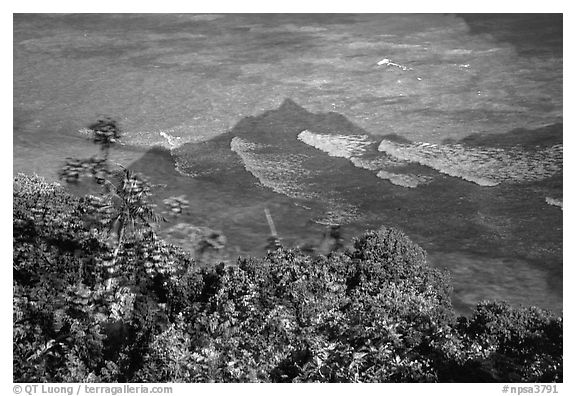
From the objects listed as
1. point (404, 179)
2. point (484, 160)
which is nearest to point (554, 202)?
point (484, 160)

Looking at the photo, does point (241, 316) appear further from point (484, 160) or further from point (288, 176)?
point (484, 160)

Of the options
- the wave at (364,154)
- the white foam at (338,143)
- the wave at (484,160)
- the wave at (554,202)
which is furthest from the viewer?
the white foam at (338,143)

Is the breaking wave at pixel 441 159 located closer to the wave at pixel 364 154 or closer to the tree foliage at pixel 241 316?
the wave at pixel 364 154

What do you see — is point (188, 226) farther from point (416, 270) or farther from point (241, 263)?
point (416, 270)

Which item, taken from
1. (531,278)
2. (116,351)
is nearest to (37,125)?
(116,351)

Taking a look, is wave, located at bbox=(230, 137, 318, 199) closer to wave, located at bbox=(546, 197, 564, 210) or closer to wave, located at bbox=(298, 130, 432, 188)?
wave, located at bbox=(298, 130, 432, 188)

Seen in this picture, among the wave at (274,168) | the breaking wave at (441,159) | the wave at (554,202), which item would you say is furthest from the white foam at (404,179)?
the wave at (554,202)
